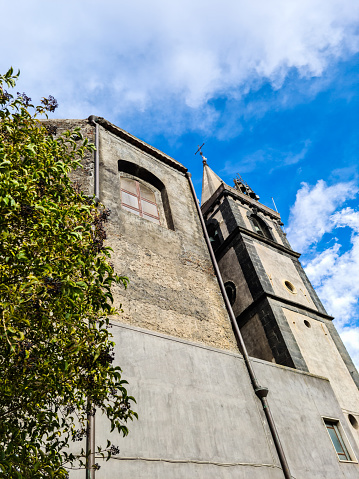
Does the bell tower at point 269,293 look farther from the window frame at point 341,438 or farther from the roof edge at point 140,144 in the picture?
the roof edge at point 140,144

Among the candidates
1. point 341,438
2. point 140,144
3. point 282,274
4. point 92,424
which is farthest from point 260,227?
point 92,424

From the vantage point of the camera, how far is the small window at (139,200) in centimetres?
1064

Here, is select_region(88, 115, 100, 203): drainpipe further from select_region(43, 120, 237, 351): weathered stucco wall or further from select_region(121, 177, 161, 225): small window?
select_region(121, 177, 161, 225): small window

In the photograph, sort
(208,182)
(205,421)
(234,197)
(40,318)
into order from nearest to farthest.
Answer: (40,318) < (205,421) < (234,197) < (208,182)

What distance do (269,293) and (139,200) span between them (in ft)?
20.1

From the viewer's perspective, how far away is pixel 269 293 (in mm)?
13719

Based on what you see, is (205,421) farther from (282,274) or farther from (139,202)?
(282,274)

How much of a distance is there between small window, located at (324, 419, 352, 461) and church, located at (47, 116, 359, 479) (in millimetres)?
34

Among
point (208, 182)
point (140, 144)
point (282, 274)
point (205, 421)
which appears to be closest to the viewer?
point (205, 421)

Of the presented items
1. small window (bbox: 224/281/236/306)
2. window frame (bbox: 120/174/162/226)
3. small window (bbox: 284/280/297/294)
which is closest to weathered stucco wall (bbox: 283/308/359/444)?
small window (bbox: 284/280/297/294)

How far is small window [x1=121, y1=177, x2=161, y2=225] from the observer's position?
10641 mm

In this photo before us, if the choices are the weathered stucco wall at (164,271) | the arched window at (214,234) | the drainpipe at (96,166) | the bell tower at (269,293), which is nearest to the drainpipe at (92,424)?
the drainpipe at (96,166)

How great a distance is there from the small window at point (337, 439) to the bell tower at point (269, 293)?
2.53 metres

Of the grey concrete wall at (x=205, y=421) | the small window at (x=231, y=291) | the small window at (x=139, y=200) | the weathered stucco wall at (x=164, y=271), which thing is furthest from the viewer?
the small window at (x=231, y=291)
